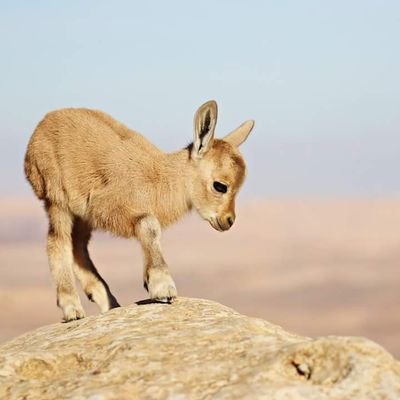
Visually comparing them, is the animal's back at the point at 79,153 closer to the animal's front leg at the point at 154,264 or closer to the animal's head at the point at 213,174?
the animal's head at the point at 213,174

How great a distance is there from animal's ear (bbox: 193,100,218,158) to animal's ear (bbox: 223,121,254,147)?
0.69 metres

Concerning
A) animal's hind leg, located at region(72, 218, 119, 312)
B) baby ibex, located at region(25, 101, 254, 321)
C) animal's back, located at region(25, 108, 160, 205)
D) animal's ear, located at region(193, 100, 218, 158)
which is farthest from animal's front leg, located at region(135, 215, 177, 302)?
animal's hind leg, located at region(72, 218, 119, 312)

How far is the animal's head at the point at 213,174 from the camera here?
39.4ft

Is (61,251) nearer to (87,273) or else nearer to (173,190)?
(87,273)

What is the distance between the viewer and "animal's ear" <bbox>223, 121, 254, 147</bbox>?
42.3 feet

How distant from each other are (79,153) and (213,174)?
184cm

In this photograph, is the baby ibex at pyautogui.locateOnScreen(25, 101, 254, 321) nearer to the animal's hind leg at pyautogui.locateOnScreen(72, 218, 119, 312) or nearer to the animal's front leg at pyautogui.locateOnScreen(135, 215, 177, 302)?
the animal's hind leg at pyautogui.locateOnScreen(72, 218, 119, 312)

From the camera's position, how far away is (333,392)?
6.02 m

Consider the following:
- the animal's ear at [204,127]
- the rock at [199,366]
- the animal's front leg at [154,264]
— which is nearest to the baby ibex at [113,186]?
the animal's ear at [204,127]

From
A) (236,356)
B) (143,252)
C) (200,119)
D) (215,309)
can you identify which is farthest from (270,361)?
(200,119)

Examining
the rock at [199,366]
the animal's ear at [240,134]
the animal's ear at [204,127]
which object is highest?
the animal's ear at [240,134]

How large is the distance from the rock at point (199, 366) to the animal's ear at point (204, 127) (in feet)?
14.5

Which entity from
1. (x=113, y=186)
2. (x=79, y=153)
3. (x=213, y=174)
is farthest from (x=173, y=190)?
(x=79, y=153)

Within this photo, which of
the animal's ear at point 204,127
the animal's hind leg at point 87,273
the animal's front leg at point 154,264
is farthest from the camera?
the animal's hind leg at point 87,273
